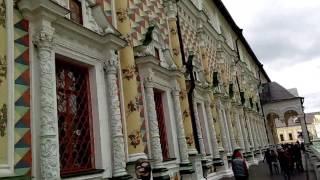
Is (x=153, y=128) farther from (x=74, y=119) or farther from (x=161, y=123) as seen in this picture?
(x=74, y=119)

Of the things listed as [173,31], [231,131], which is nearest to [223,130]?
[231,131]

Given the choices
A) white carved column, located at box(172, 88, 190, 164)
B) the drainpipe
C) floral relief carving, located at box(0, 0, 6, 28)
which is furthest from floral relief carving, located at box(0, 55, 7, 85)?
the drainpipe

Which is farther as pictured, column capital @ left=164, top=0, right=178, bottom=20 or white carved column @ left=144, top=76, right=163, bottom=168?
column capital @ left=164, top=0, right=178, bottom=20

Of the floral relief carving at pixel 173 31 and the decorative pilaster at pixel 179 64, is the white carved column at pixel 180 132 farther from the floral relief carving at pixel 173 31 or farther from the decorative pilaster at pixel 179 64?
the floral relief carving at pixel 173 31

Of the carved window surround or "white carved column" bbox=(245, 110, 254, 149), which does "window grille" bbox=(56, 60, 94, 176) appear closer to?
the carved window surround

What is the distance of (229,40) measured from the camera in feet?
88.5

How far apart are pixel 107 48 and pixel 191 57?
7045 millimetres

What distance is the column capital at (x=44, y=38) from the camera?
6.21m

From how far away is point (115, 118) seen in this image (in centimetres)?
797

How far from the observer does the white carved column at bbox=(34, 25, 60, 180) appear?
5754mm

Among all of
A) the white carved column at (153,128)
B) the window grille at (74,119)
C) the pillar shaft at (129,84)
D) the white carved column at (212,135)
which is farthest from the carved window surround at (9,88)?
the white carved column at (212,135)

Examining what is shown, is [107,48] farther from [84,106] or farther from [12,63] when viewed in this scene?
[12,63]

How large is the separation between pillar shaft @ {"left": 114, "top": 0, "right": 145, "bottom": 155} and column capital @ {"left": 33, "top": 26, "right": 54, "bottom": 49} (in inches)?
115

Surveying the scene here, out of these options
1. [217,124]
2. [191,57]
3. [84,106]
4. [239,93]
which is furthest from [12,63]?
[239,93]
